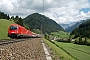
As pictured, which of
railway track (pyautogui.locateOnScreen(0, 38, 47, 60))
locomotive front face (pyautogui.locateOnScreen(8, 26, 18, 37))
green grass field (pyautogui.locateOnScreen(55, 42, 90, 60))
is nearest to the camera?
railway track (pyautogui.locateOnScreen(0, 38, 47, 60))

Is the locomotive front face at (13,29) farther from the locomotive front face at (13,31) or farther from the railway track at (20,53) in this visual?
the railway track at (20,53)

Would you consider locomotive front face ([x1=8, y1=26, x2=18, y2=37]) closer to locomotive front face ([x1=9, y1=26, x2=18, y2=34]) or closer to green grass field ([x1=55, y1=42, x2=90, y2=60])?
locomotive front face ([x1=9, y1=26, x2=18, y2=34])

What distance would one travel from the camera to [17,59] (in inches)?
375

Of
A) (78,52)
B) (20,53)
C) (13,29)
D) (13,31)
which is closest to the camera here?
(20,53)

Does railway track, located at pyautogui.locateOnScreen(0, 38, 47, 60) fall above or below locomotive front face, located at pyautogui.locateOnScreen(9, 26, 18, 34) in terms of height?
below

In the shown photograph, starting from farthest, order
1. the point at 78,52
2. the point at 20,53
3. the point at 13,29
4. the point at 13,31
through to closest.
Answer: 1. the point at 78,52
2. the point at 13,29
3. the point at 13,31
4. the point at 20,53

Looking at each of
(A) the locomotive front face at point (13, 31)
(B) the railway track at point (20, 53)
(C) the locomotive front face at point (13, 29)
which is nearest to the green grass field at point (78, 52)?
(A) the locomotive front face at point (13, 31)

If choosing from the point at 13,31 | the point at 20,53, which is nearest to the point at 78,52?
the point at 13,31

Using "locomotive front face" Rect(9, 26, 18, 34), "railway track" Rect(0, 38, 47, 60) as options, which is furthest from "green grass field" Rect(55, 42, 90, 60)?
"railway track" Rect(0, 38, 47, 60)

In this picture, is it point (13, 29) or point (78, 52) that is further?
point (78, 52)

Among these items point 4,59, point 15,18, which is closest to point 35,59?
point 4,59

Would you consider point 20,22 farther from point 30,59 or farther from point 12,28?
point 30,59

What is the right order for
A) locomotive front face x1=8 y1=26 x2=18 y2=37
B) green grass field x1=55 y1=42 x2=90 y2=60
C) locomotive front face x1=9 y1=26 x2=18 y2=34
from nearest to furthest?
1. green grass field x1=55 y1=42 x2=90 y2=60
2. locomotive front face x1=8 y1=26 x2=18 y2=37
3. locomotive front face x1=9 y1=26 x2=18 y2=34

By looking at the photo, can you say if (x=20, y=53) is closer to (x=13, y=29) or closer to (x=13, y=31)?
(x=13, y=31)
